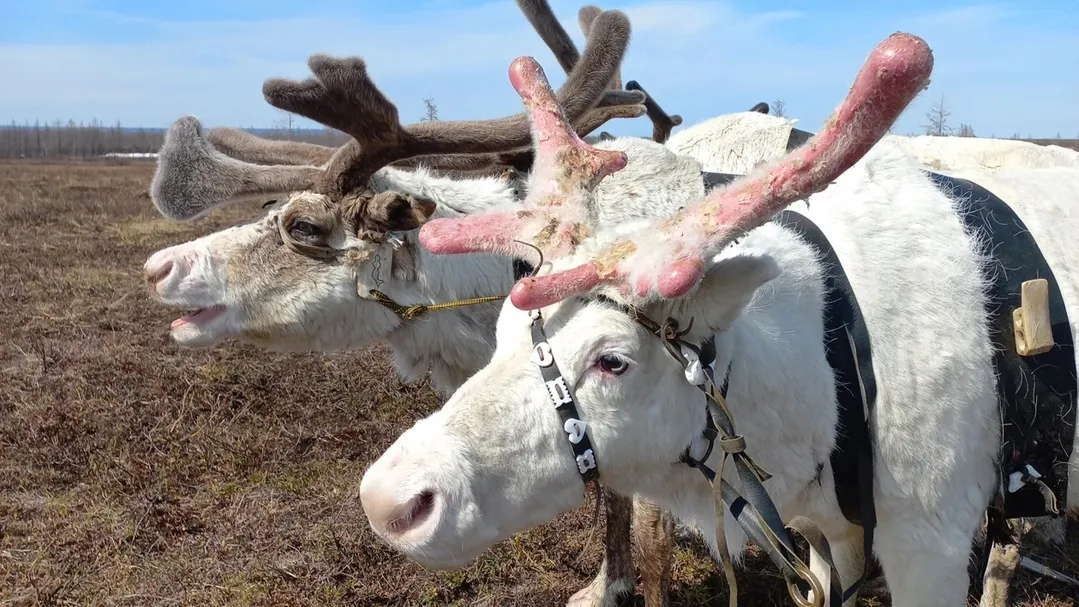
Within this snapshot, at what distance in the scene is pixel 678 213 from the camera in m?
1.91

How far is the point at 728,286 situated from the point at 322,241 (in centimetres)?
212

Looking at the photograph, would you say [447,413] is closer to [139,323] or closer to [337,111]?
[337,111]

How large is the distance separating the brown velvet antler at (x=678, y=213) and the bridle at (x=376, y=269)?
4.35ft

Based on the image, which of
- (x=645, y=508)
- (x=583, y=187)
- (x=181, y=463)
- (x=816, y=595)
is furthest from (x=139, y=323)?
(x=816, y=595)

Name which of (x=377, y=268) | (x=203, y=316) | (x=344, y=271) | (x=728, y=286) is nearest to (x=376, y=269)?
(x=377, y=268)

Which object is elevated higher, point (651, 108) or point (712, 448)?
point (651, 108)

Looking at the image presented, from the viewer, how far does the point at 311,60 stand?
3.38 meters

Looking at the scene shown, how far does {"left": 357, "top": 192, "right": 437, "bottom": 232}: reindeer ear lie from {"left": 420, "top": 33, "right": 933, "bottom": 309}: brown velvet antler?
122 centimetres

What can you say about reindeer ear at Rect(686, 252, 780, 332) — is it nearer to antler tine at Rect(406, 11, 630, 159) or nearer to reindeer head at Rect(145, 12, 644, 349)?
reindeer head at Rect(145, 12, 644, 349)

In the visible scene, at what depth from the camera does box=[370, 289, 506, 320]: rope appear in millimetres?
3492

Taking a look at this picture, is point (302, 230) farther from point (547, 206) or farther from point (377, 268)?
point (547, 206)

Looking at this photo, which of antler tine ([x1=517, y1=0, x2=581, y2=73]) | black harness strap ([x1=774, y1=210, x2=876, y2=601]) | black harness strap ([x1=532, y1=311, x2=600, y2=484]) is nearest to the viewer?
black harness strap ([x1=532, y1=311, x2=600, y2=484])

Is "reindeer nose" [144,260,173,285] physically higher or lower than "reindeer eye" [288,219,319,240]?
lower

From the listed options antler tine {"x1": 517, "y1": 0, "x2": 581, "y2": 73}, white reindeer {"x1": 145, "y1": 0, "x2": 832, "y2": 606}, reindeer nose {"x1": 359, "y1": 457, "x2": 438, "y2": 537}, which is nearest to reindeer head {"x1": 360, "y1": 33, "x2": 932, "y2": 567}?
reindeer nose {"x1": 359, "y1": 457, "x2": 438, "y2": 537}
